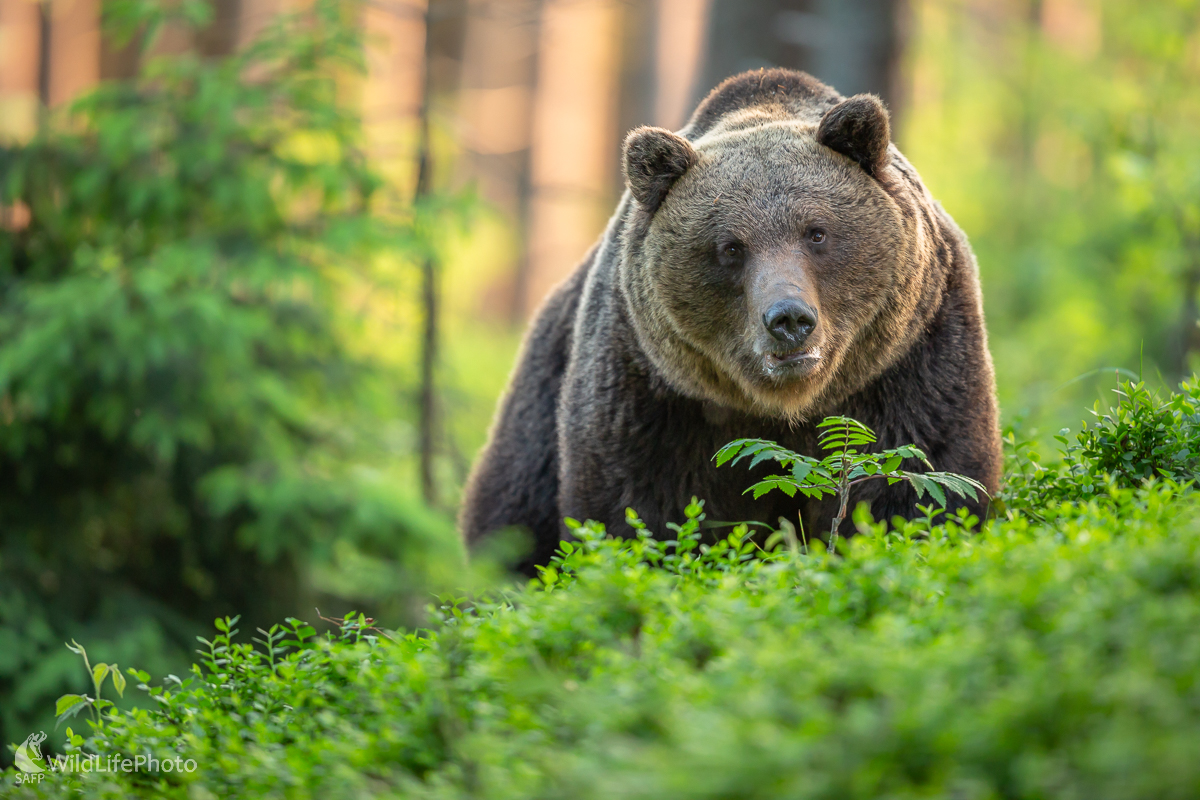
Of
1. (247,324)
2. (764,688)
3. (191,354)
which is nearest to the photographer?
(764,688)

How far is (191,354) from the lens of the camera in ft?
23.4

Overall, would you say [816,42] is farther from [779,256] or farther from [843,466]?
[843,466]

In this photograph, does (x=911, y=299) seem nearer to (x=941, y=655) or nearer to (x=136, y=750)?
(x=941, y=655)

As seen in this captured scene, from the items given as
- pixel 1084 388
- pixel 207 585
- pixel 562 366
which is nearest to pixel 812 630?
pixel 562 366

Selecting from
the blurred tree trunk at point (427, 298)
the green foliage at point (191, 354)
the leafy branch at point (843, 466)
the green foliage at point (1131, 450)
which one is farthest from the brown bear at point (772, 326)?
the blurred tree trunk at point (427, 298)

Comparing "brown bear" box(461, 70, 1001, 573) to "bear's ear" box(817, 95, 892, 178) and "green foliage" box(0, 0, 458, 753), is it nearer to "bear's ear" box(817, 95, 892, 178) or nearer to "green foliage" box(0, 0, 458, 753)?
"bear's ear" box(817, 95, 892, 178)

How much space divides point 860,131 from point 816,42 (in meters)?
5.73

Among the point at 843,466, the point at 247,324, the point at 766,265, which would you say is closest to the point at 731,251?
the point at 766,265

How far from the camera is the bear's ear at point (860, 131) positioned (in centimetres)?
439

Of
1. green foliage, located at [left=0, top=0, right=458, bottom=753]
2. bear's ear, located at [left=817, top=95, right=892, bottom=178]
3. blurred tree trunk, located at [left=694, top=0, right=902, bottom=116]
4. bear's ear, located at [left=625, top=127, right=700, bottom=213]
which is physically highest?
blurred tree trunk, located at [left=694, top=0, right=902, bottom=116]

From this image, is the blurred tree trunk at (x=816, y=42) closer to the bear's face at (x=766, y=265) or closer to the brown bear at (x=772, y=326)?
the brown bear at (x=772, y=326)

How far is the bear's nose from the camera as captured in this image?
13.1ft

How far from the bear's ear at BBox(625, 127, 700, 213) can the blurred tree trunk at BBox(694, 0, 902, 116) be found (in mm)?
5227

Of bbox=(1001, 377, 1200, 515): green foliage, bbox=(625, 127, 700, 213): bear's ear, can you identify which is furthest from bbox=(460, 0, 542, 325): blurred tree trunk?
bbox=(1001, 377, 1200, 515): green foliage
